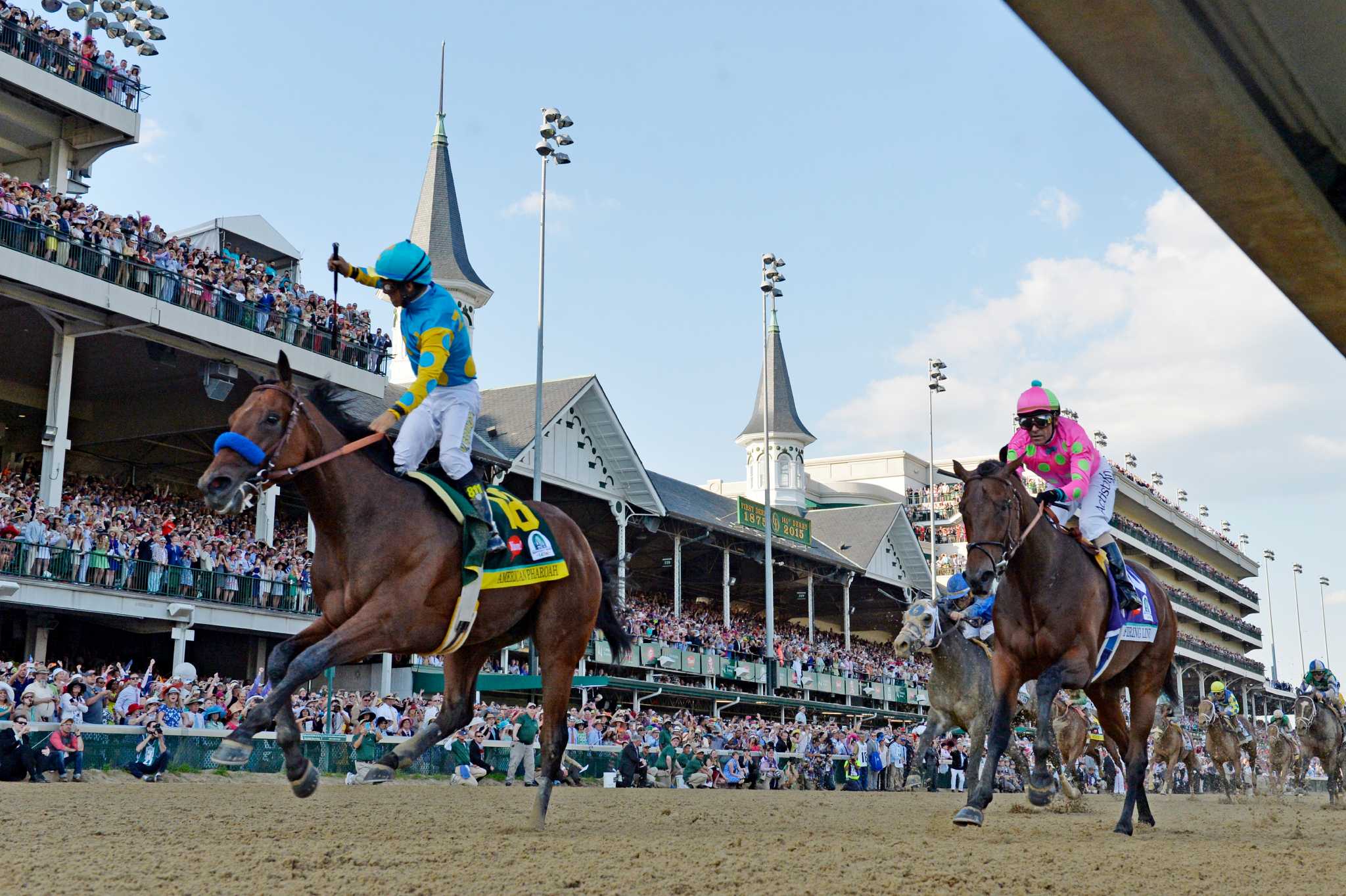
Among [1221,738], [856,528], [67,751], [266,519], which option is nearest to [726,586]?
[856,528]

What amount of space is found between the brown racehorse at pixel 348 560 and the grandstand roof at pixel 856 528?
43335 mm

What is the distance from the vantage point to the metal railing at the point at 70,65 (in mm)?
23609

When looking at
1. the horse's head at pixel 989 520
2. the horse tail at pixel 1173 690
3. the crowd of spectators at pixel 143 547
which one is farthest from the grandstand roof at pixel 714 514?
the horse's head at pixel 989 520

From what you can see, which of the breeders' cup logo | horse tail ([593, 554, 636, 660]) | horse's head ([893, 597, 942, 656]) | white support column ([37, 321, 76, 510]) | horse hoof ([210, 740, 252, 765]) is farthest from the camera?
white support column ([37, 321, 76, 510])

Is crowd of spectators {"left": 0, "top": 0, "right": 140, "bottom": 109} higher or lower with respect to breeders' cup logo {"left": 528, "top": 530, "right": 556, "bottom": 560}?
higher

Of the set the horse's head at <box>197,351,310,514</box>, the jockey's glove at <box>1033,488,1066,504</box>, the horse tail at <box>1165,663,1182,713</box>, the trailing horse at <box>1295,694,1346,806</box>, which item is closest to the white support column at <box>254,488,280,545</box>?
the trailing horse at <box>1295,694,1346,806</box>

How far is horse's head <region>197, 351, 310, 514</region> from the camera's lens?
643 cm

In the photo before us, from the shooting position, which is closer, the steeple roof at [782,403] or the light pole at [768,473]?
the light pole at [768,473]

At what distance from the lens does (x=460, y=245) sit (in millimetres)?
44344

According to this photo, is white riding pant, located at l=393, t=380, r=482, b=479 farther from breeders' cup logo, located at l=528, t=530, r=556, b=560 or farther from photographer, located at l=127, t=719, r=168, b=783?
photographer, located at l=127, t=719, r=168, b=783

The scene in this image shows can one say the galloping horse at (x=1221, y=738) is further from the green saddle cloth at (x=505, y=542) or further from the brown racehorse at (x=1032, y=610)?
the green saddle cloth at (x=505, y=542)

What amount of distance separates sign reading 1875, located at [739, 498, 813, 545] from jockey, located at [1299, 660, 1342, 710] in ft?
75.3

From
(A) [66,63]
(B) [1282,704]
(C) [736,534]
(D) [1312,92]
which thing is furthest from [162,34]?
(B) [1282,704]

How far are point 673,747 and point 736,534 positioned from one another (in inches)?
717
